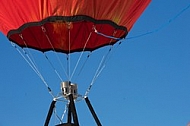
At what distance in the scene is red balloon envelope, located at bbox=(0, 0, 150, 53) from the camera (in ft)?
35.2

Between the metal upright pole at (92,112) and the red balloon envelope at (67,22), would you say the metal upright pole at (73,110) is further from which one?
the red balloon envelope at (67,22)

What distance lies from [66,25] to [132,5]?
5.08ft

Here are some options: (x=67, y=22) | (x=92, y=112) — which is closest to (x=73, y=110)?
(x=92, y=112)

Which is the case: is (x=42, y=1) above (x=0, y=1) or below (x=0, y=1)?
below

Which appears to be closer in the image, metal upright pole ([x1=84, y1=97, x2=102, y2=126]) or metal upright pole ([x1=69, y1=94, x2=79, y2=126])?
metal upright pole ([x1=69, y1=94, x2=79, y2=126])

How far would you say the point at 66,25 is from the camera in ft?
37.4

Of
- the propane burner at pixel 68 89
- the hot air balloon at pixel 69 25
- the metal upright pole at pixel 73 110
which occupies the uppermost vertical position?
the hot air balloon at pixel 69 25

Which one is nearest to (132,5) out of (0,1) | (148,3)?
(148,3)

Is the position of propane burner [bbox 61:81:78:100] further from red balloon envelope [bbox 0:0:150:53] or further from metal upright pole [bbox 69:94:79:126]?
red balloon envelope [bbox 0:0:150:53]

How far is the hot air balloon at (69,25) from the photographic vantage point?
10711 mm

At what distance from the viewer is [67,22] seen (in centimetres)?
1086

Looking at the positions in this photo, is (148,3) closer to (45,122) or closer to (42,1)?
(42,1)

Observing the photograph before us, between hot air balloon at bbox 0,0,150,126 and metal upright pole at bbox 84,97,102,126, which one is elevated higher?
hot air balloon at bbox 0,0,150,126

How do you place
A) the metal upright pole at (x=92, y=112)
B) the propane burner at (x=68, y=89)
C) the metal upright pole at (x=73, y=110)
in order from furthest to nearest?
the propane burner at (x=68, y=89) < the metal upright pole at (x=92, y=112) < the metal upright pole at (x=73, y=110)
